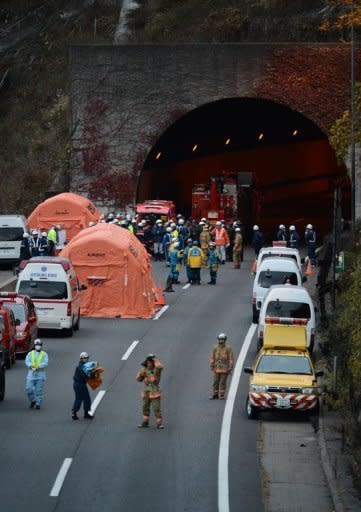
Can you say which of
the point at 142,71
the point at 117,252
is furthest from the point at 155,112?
the point at 117,252

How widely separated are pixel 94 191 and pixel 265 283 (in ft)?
83.1

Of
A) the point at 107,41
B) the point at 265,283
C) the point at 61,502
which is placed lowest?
the point at 61,502

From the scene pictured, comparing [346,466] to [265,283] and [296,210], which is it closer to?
[265,283]

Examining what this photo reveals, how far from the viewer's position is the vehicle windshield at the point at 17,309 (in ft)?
121

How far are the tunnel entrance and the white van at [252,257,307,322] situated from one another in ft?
78.7

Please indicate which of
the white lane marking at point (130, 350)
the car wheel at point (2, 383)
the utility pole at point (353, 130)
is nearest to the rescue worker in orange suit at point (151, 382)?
the car wheel at point (2, 383)

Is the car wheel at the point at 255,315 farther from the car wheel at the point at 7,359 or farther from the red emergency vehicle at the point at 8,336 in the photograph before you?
the car wheel at the point at 7,359

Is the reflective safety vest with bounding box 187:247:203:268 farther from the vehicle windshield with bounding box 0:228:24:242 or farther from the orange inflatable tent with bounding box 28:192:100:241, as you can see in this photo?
the orange inflatable tent with bounding box 28:192:100:241

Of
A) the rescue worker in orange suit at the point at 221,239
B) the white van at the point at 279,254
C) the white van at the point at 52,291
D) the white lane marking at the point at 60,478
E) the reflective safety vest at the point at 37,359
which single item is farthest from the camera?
the rescue worker in orange suit at the point at 221,239

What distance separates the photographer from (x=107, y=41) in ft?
263

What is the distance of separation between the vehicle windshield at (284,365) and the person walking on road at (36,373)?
4.44 metres

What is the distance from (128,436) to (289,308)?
10045 mm

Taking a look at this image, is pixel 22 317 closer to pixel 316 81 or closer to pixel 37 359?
pixel 37 359

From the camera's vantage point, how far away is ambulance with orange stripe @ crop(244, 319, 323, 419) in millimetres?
29328
